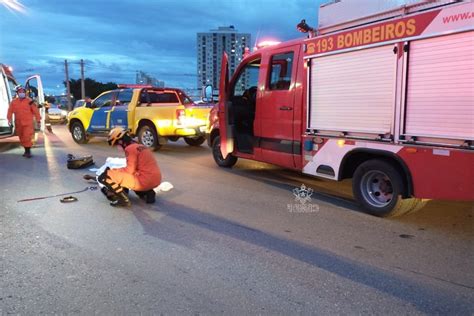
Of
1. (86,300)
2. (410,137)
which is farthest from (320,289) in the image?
(410,137)

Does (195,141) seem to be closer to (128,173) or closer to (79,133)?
(79,133)

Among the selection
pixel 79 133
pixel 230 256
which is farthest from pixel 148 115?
pixel 230 256

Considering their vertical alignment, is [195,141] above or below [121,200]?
above

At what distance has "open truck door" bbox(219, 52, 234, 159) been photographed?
27.1 ft

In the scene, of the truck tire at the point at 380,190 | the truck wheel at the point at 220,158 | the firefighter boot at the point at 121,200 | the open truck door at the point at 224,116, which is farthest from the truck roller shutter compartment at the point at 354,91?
the truck wheel at the point at 220,158

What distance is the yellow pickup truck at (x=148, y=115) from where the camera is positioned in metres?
11.5

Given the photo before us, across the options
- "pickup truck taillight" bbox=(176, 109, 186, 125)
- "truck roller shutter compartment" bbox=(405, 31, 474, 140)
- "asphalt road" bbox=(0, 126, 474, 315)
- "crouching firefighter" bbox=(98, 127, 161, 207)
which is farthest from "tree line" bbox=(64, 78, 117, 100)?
"truck roller shutter compartment" bbox=(405, 31, 474, 140)

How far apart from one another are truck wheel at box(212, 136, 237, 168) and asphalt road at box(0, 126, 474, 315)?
206 centimetres

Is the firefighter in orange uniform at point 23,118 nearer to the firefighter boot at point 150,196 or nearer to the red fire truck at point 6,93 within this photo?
the red fire truck at point 6,93

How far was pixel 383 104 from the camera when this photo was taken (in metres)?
5.16

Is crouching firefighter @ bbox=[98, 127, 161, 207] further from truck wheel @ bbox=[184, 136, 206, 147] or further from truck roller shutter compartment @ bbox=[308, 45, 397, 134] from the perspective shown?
truck wheel @ bbox=[184, 136, 206, 147]
